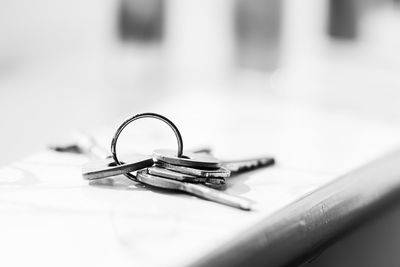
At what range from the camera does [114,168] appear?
612 mm

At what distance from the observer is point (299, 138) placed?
0.89 m

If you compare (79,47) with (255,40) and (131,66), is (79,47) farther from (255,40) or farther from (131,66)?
(255,40)

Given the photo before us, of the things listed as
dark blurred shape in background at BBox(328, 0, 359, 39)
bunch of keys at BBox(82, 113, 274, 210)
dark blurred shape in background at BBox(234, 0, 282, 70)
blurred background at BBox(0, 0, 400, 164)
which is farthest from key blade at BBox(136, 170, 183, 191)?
dark blurred shape in background at BBox(234, 0, 282, 70)

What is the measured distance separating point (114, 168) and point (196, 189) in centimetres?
8

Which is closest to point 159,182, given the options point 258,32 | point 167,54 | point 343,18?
point 343,18

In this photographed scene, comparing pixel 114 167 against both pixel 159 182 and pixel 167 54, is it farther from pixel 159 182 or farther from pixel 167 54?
pixel 167 54

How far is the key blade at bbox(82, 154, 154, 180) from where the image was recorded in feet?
2.01

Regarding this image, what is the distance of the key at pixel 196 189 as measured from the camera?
22.9 inches

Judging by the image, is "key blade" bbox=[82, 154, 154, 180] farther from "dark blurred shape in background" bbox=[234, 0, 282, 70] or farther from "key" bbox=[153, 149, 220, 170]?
"dark blurred shape in background" bbox=[234, 0, 282, 70]

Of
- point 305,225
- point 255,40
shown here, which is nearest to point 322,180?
point 305,225

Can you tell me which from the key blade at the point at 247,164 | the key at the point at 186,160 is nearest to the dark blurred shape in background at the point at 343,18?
the key blade at the point at 247,164

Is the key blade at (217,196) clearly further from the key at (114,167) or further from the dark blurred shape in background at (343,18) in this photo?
the dark blurred shape in background at (343,18)

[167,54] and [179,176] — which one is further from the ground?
[179,176]

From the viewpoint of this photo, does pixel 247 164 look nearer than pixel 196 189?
No
